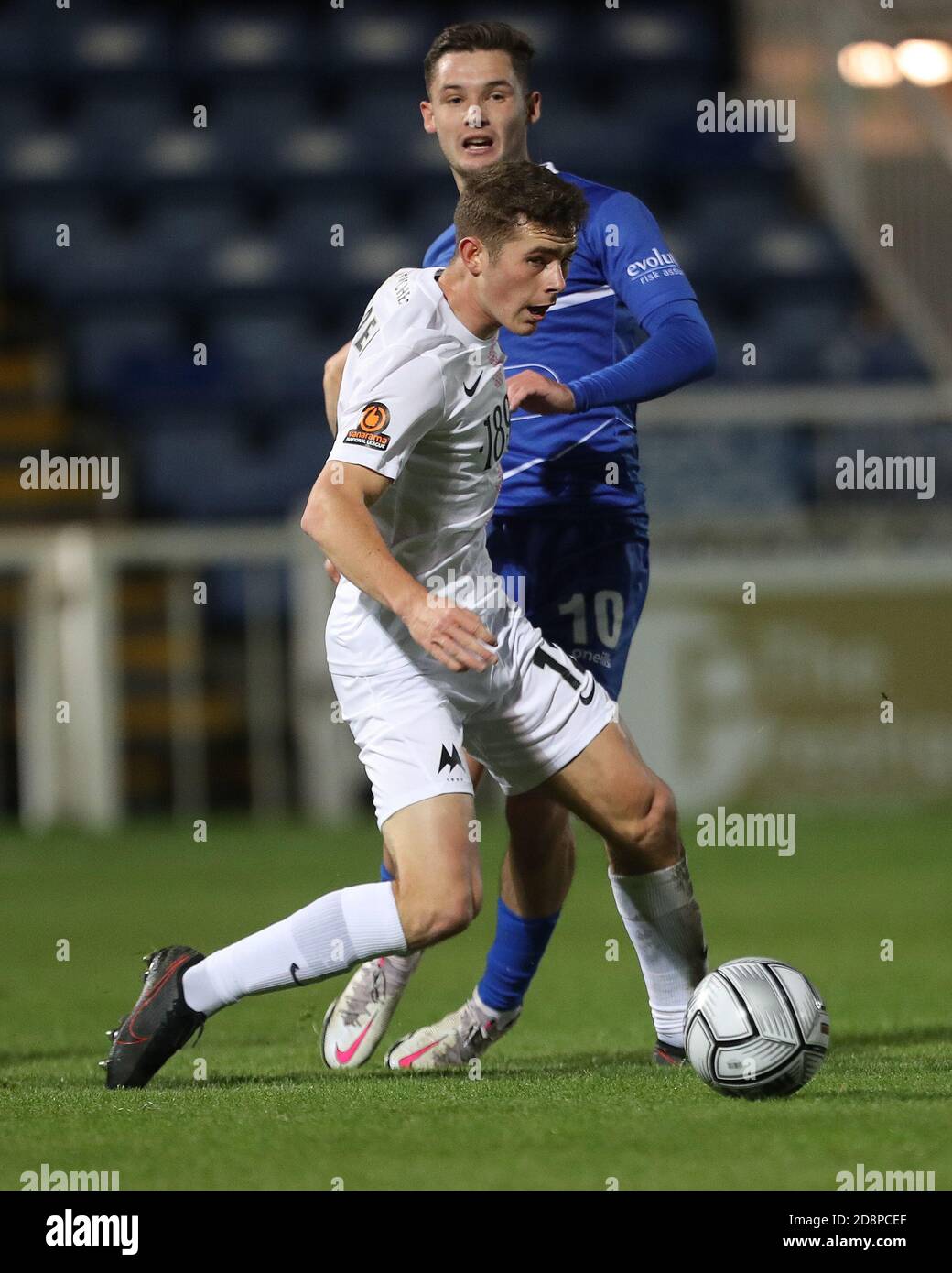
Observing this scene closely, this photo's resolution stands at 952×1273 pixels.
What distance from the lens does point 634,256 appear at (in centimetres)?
475

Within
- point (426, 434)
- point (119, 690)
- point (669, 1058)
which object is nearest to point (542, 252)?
point (426, 434)

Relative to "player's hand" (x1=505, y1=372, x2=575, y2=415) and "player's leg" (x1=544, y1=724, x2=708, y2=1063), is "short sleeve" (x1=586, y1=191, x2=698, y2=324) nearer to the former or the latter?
"player's hand" (x1=505, y1=372, x2=575, y2=415)

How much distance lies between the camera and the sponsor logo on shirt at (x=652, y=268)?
472cm

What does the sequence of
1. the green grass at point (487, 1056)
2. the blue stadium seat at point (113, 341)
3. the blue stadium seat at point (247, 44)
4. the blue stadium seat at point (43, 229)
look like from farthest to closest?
1. the blue stadium seat at point (247, 44)
2. the blue stadium seat at point (43, 229)
3. the blue stadium seat at point (113, 341)
4. the green grass at point (487, 1056)

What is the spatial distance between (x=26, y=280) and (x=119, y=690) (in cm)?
433

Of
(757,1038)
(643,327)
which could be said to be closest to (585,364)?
(643,327)

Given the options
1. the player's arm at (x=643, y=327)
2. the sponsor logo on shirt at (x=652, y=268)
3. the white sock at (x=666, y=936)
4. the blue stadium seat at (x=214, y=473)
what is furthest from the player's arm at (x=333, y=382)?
the blue stadium seat at (x=214, y=473)

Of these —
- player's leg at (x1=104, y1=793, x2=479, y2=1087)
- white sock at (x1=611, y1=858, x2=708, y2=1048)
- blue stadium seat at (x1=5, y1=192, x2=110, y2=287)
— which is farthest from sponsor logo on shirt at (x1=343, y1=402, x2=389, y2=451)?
blue stadium seat at (x1=5, y1=192, x2=110, y2=287)

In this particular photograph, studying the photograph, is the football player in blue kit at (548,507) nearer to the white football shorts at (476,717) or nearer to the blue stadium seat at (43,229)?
the white football shorts at (476,717)

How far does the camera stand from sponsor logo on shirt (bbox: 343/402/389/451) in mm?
3957

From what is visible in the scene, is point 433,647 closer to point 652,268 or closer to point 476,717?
point 476,717

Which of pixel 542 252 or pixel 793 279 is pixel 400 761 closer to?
pixel 542 252

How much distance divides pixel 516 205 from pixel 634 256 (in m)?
0.72

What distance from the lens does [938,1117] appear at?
11.8 feet
